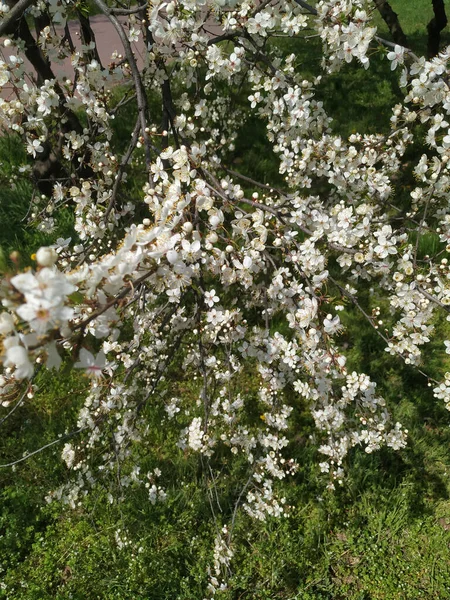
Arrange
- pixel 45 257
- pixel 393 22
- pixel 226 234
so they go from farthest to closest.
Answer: pixel 393 22, pixel 226 234, pixel 45 257

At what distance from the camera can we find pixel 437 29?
5402 mm

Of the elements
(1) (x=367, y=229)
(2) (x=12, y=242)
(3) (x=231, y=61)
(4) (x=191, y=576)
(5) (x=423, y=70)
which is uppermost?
(3) (x=231, y=61)

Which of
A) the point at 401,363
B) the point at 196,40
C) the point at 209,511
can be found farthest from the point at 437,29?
the point at 209,511

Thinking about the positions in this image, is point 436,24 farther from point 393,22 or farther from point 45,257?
point 45,257

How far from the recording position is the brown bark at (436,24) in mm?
5250

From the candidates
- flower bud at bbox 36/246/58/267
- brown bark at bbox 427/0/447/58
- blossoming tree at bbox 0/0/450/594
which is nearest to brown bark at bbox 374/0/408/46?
brown bark at bbox 427/0/447/58

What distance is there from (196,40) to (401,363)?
2.72 meters

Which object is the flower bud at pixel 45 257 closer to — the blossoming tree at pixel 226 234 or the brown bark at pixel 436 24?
the blossoming tree at pixel 226 234

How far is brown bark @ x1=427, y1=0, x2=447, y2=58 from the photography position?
5.25 metres

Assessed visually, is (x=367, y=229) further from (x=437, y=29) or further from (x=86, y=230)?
(x=437, y=29)

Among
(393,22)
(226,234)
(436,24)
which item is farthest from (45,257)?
(436,24)

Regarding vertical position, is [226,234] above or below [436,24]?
below

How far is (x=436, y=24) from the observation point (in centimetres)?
535

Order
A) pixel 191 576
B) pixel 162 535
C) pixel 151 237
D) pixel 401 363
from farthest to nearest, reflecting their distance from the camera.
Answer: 1. pixel 401 363
2. pixel 162 535
3. pixel 191 576
4. pixel 151 237
